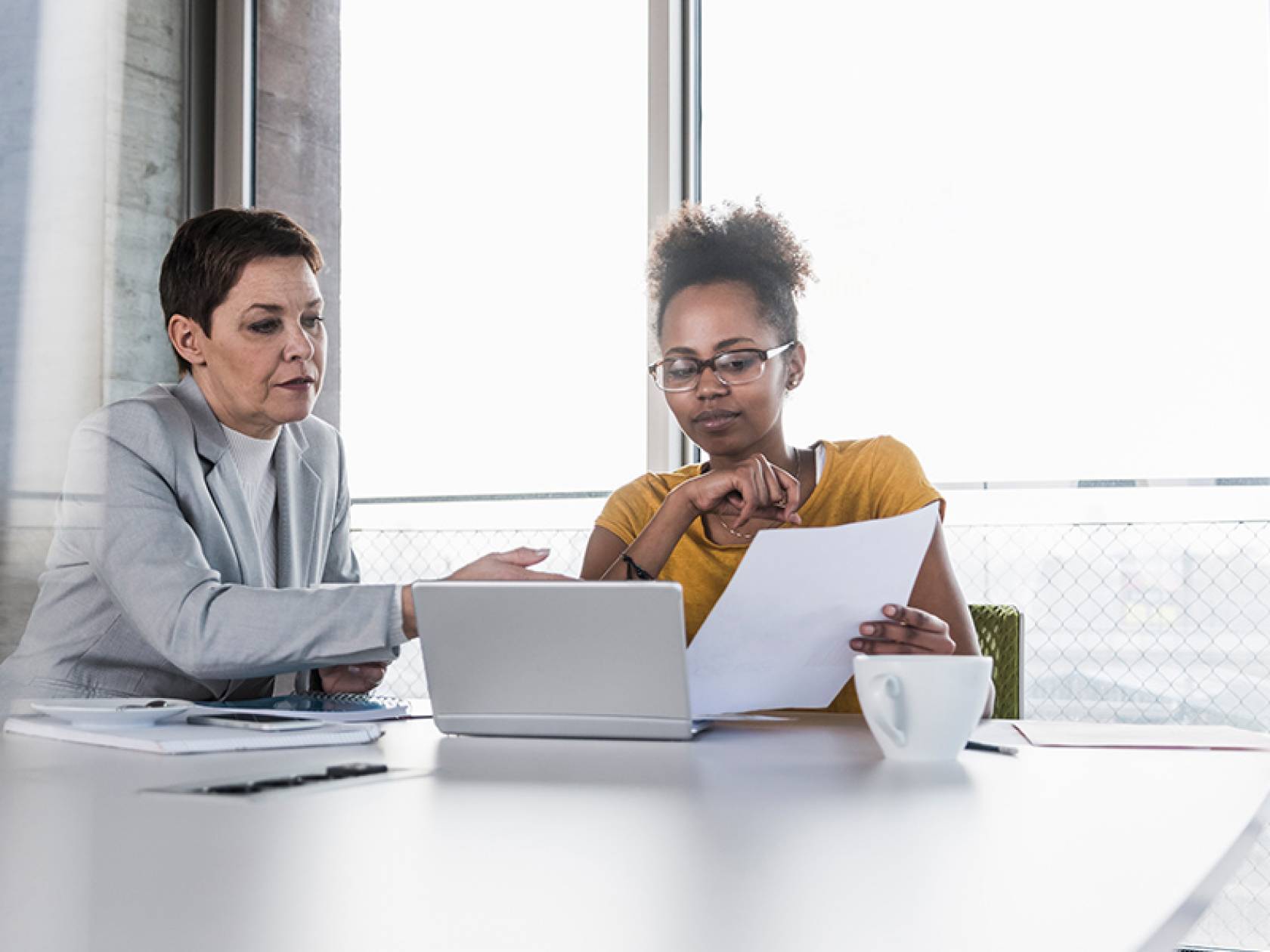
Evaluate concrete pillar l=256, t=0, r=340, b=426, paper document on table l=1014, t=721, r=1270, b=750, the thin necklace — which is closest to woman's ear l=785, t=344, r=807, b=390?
the thin necklace

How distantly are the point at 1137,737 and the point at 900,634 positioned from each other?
233mm

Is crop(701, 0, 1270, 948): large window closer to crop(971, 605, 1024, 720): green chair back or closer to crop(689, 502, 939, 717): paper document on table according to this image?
crop(971, 605, 1024, 720): green chair back

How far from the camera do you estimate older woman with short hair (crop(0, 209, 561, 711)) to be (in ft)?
4.74

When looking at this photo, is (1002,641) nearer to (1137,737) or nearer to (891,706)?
(1137,737)

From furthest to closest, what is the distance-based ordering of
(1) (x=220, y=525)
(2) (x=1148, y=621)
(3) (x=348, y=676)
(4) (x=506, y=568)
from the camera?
(2) (x=1148, y=621)
(1) (x=220, y=525)
(3) (x=348, y=676)
(4) (x=506, y=568)

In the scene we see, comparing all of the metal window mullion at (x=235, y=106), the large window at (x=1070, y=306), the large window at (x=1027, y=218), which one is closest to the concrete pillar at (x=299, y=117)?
the metal window mullion at (x=235, y=106)

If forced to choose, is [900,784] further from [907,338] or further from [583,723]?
[907,338]

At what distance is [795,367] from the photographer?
204 cm

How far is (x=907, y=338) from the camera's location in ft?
9.29

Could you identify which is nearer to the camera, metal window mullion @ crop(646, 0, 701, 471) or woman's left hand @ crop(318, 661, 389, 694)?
woman's left hand @ crop(318, 661, 389, 694)

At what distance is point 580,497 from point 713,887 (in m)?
2.54

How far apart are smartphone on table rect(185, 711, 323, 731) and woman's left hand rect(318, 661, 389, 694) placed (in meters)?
0.38

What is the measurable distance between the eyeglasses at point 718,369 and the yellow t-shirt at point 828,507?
0.64 feet

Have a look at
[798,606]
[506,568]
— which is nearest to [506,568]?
[506,568]
